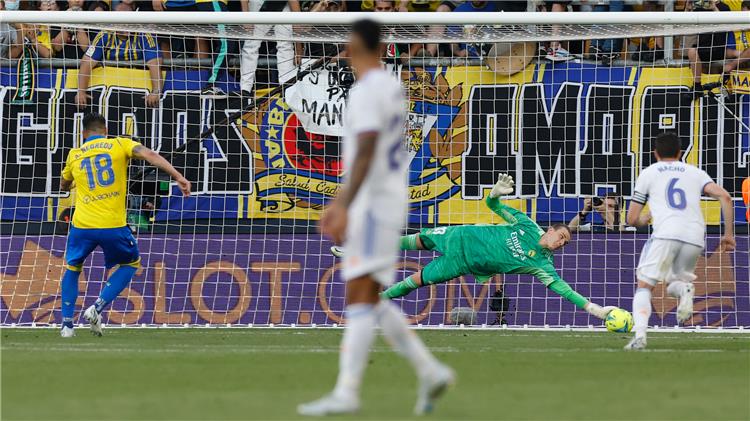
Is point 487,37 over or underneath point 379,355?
over

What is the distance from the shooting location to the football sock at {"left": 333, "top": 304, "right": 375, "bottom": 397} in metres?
6.14

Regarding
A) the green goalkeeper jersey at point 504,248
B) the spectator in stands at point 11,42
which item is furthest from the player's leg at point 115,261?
the spectator in stands at point 11,42

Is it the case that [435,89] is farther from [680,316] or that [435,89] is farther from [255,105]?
[680,316]

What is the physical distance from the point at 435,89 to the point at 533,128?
138cm

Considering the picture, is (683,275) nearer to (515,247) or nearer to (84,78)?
(515,247)

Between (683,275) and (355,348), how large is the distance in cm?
535

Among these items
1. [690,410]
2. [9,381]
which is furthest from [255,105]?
[690,410]

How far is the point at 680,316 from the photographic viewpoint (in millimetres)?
10484

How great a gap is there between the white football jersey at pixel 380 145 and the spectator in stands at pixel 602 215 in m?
8.95

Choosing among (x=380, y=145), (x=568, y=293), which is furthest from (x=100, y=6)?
(x=380, y=145)

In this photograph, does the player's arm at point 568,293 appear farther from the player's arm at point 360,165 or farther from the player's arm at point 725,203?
the player's arm at point 360,165

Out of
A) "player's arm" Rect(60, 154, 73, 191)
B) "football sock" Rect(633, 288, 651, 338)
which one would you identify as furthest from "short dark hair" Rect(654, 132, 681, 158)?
"player's arm" Rect(60, 154, 73, 191)

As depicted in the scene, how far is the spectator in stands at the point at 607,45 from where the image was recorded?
52.7ft

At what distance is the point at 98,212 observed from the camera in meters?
12.3
